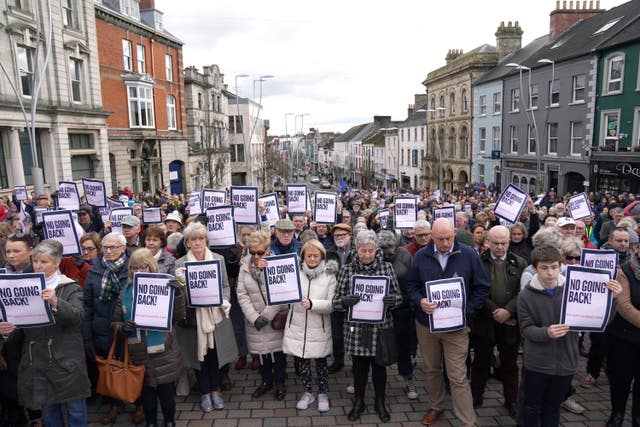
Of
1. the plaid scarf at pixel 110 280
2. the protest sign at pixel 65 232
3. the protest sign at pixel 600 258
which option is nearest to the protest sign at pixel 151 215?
the protest sign at pixel 65 232

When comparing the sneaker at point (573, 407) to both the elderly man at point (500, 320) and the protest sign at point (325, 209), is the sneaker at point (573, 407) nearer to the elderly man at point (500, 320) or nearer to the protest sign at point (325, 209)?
the elderly man at point (500, 320)

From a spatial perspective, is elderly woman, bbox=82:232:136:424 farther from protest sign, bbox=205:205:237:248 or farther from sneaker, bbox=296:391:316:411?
sneaker, bbox=296:391:316:411

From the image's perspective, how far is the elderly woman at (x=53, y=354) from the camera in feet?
13.3

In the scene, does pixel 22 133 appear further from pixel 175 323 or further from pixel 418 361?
pixel 418 361

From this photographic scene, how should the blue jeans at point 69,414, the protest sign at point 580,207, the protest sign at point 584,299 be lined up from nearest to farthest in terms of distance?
the protest sign at point 584,299 → the blue jeans at point 69,414 → the protest sign at point 580,207

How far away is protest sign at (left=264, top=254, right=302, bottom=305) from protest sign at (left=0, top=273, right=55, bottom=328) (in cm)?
204

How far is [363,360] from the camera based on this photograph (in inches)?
195

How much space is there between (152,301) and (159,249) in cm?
113

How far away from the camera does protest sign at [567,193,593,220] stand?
29.3 ft

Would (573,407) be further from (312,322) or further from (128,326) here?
(128,326)

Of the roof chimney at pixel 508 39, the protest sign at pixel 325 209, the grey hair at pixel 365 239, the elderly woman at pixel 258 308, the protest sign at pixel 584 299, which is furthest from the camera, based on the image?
the roof chimney at pixel 508 39

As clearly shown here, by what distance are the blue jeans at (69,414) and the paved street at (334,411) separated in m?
0.70

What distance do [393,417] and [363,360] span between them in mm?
772

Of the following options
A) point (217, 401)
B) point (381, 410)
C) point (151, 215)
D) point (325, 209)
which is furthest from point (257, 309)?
point (151, 215)
